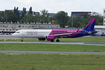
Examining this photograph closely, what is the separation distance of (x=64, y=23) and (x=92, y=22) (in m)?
137

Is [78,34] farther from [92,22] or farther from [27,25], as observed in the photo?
[27,25]

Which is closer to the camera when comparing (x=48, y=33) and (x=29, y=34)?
(x=29, y=34)

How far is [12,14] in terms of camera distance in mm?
174875

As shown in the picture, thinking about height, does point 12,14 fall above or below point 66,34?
above

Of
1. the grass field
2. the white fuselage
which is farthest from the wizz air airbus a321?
the grass field
